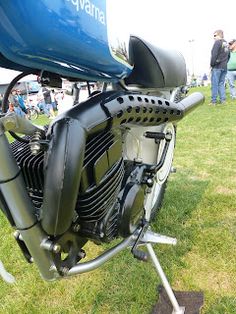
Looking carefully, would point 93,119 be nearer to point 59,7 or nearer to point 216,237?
point 59,7

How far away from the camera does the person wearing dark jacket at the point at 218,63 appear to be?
715 centimetres

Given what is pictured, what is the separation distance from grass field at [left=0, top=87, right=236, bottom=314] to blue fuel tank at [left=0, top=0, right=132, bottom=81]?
106 centimetres

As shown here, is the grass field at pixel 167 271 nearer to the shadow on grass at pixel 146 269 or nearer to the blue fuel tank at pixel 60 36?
the shadow on grass at pixel 146 269

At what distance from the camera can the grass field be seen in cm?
155

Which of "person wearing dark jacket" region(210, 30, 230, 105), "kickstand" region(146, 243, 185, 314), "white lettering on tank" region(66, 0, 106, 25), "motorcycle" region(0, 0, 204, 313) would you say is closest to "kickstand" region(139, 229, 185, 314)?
"kickstand" region(146, 243, 185, 314)

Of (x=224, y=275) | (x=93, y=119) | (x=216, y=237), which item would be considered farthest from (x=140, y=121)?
(x=216, y=237)

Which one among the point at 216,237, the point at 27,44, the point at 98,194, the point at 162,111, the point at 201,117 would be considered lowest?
the point at 201,117

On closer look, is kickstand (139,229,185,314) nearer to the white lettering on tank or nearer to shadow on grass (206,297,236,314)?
shadow on grass (206,297,236,314)

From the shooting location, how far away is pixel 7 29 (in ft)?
2.16

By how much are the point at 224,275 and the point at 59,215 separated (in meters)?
1.09

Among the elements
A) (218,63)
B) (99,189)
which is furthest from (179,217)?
(218,63)

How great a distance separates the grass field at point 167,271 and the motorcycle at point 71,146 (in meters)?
0.48

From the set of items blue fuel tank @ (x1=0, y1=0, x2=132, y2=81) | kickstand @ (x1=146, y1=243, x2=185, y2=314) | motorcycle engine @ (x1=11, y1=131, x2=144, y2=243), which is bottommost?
kickstand @ (x1=146, y1=243, x2=185, y2=314)

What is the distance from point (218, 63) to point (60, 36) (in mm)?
7052
